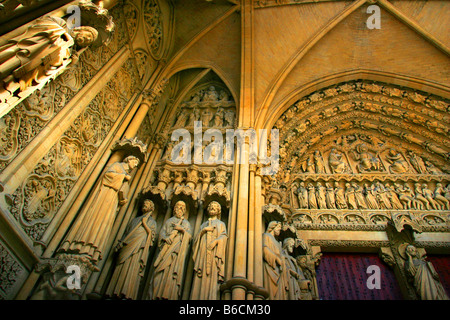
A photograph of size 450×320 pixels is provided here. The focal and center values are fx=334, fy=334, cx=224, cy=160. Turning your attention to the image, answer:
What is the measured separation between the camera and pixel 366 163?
7254 millimetres

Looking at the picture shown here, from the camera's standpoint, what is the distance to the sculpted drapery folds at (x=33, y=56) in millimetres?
2930

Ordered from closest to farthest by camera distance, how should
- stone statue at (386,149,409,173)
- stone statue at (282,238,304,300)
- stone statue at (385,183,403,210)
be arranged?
stone statue at (282,238,304,300)
stone statue at (385,183,403,210)
stone statue at (386,149,409,173)

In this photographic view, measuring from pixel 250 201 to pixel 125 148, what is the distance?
6.70 ft

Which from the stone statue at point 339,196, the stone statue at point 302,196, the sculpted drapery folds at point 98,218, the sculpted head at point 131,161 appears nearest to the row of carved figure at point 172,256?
the sculpted drapery folds at point 98,218

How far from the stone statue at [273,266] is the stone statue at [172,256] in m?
1.05

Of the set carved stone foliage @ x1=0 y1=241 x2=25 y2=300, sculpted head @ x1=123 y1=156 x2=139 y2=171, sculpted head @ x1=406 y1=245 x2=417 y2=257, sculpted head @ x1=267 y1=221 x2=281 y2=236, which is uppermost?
sculpted head @ x1=123 y1=156 x2=139 y2=171

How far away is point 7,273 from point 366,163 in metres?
6.63

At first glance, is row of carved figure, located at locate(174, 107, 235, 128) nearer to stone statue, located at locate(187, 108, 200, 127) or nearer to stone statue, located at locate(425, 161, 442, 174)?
stone statue, located at locate(187, 108, 200, 127)

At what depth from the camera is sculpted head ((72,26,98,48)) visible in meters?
3.81

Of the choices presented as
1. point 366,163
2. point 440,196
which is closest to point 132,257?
point 366,163

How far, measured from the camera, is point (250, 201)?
16.1 feet

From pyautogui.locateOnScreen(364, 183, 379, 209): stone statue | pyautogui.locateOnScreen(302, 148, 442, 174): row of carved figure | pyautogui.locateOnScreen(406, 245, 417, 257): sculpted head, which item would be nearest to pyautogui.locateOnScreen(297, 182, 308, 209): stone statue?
pyautogui.locateOnScreen(302, 148, 442, 174): row of carved figure

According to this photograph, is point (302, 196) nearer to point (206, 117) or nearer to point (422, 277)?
point (422, 277)
